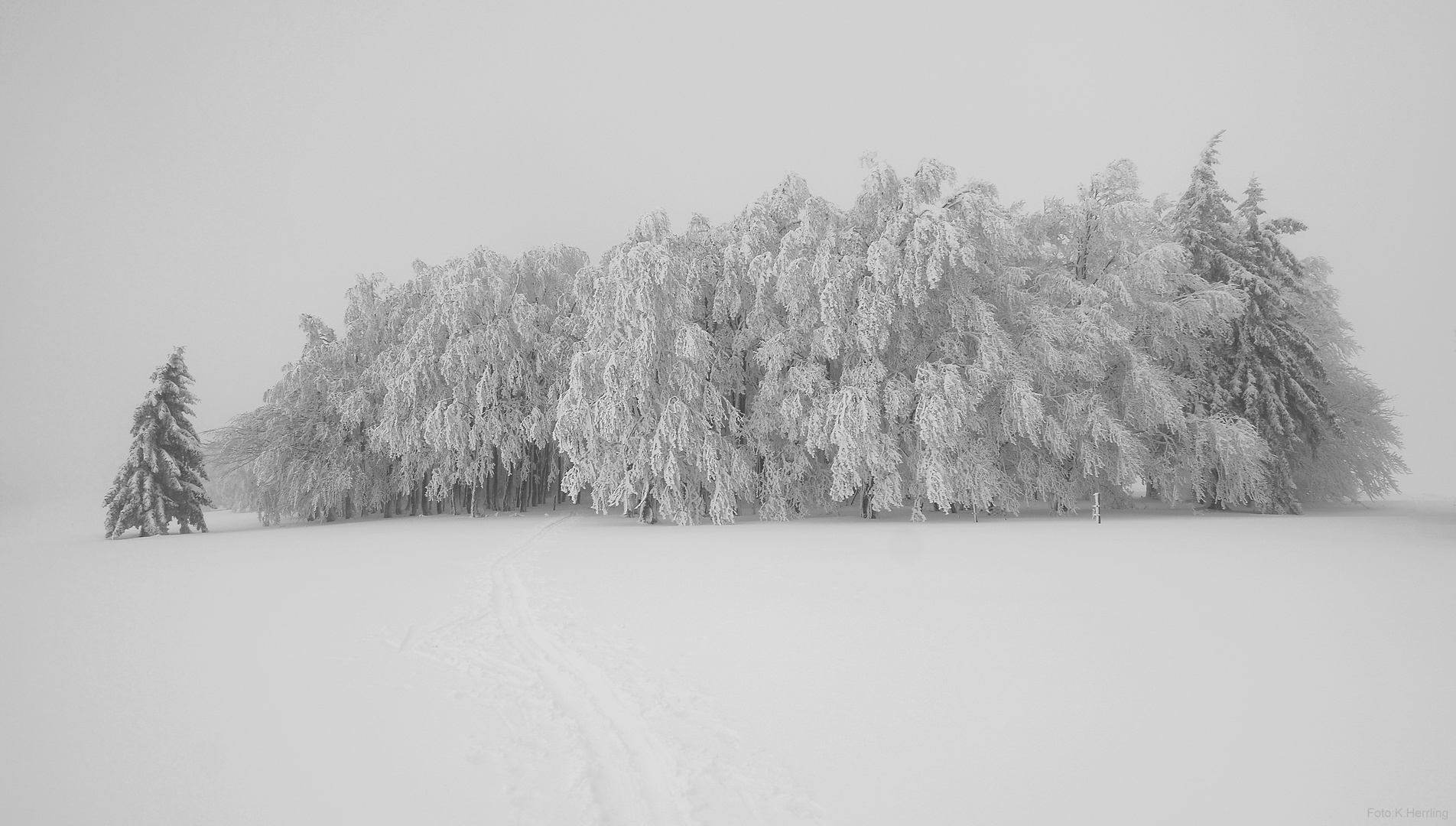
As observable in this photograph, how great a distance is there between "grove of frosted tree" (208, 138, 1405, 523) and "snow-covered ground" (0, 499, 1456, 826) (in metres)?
8.77

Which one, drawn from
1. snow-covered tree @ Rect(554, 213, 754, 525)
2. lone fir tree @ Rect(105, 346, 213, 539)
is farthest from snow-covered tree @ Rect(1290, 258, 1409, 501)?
lone fir tree @ Rect(105, 346, 213, 539)

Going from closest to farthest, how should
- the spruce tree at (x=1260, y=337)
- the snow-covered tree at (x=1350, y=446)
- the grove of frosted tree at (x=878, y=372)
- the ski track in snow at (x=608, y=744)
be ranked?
the ski track in snow at (x=608, y=744)
the grove of frosted tree at (x=878, y=372)
the spruce tree at (x=1260, y=337)
the snow-covered tree at (x=1350, y=446)

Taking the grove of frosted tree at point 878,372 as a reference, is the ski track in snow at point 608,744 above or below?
below

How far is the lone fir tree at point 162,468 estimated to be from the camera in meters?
18.8

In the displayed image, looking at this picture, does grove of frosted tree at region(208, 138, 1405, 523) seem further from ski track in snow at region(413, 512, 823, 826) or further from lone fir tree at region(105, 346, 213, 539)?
ski track in snow at region(413, 512, 823, 826)

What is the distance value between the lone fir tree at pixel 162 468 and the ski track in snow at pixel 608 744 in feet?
60.7

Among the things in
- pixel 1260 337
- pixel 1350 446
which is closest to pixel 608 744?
pixel 1260 337

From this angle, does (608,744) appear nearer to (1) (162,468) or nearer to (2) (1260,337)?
(1) (162,468)

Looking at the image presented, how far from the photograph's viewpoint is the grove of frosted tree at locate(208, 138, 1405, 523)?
18.3 metres

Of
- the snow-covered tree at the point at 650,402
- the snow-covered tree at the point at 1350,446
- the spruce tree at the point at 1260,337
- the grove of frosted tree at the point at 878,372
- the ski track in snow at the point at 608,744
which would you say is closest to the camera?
the ski track in snow at the point at 608,744

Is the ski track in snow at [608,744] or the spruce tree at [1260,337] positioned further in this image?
the spruce tree at [1260,337]

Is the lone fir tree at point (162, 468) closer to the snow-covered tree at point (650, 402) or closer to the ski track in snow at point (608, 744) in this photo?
the snow-covered tree at point (650, 402)

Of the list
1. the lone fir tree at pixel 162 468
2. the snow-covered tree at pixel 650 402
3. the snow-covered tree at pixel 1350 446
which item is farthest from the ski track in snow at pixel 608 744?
the snow-covered tree at pixel 1350 446

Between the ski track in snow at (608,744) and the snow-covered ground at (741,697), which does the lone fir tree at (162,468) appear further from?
the ski track in snow at (608,744)
